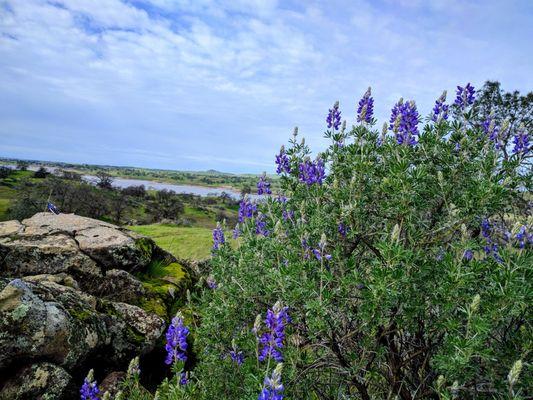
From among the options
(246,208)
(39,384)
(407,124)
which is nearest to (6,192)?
(39,384)

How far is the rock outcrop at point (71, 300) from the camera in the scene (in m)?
5.50

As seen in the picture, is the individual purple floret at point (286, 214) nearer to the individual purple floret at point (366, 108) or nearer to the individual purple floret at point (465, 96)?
the individual purple floret at point (366, 108)

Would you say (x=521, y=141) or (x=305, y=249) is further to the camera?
(x=521, y=141)

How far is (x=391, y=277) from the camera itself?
3336 millimetres

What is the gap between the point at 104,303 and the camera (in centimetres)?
757

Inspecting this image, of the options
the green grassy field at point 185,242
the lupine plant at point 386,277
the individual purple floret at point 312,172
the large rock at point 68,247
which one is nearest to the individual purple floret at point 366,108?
the lupine plant at point 386,277

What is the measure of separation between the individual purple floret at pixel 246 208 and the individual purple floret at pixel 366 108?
2451 millimetres

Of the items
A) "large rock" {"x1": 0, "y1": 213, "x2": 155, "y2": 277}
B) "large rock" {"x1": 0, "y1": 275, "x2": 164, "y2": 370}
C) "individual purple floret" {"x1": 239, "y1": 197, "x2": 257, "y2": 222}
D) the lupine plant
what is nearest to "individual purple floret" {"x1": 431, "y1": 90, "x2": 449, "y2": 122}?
the lupine plant

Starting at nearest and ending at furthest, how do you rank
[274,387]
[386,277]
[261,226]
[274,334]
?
[274,387] → [386,277] → [274,334] → [261,226]

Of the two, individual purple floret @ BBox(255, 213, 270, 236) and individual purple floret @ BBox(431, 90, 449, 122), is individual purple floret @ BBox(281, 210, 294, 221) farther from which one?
individual purple floret @ BBox(431, 90, 449, 122)

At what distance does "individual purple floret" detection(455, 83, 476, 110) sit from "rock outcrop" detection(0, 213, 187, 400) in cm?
674

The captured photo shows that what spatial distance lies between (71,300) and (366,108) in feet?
18.9

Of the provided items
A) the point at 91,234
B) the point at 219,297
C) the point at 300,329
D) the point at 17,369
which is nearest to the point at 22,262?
the point at 91,234

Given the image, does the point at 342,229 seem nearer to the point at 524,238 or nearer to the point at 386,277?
the point at 386,277
